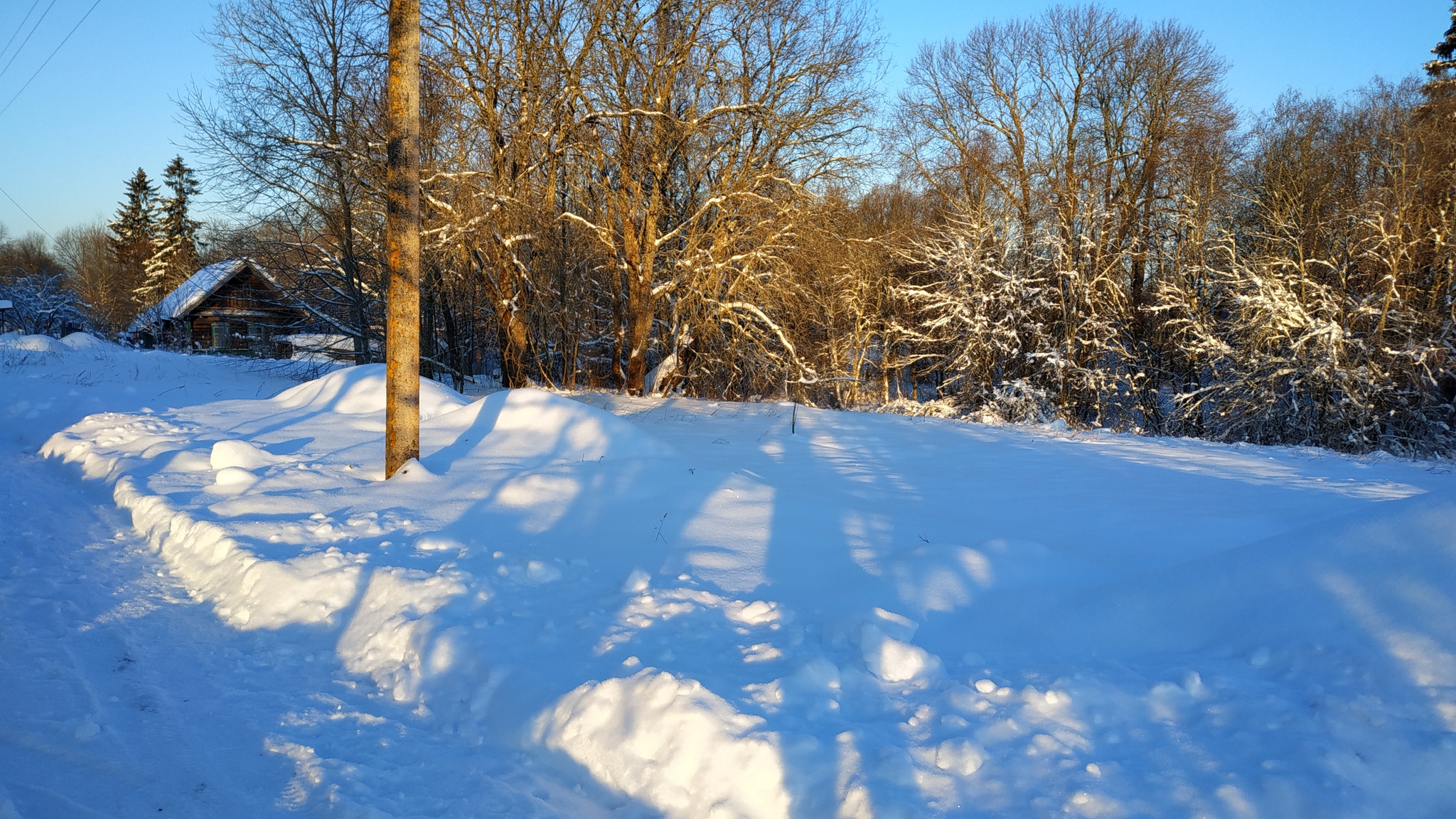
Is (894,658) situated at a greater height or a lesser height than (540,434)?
lesser

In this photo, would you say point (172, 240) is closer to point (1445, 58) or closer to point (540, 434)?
point (540, 434)

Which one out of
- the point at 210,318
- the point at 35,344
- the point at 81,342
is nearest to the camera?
the point at 35,344

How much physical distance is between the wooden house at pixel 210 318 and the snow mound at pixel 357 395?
22.6m

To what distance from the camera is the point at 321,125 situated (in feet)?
63.7

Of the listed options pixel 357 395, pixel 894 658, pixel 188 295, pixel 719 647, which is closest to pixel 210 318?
pixel 188 295

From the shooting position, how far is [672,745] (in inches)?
118

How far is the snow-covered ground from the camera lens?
271 centimetres

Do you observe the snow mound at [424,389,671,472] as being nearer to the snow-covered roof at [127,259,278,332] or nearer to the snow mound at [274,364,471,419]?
the snow mound at [274,364,471,419]

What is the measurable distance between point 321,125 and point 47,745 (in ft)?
66.7

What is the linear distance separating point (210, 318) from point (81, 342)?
16088 millimetres

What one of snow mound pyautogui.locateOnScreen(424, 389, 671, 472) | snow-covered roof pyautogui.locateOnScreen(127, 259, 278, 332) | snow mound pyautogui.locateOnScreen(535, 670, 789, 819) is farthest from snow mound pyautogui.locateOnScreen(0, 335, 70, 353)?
snow mound pyautogui.locateOnScreen(535, 670, 789, 819)

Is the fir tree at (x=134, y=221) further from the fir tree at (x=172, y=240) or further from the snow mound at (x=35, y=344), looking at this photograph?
the snow mound at (x=35, y=344)

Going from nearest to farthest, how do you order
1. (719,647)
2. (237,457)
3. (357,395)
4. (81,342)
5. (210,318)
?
(719,647) < (237,457) < (357,395) < (81,342) < (210,318)

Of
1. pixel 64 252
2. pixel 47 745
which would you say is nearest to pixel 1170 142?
pixel 47 745
